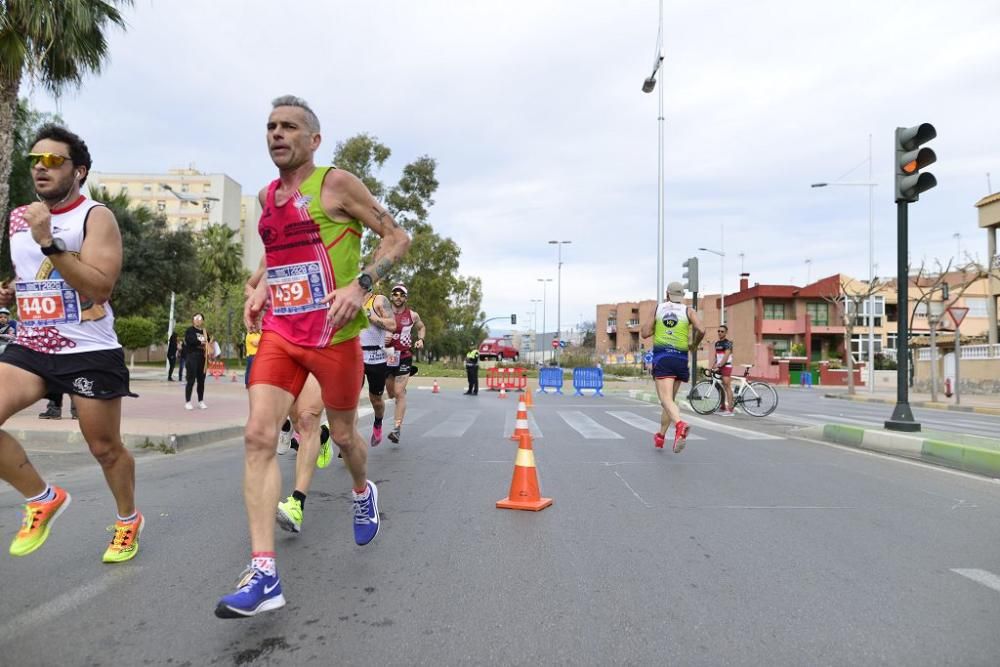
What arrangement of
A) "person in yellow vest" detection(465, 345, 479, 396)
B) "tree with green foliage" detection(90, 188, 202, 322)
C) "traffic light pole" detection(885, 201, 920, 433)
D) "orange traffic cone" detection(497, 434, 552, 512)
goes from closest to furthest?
"orange traffic cone" detection(497, 434, 552, 512) < "traffic light pole" detection(885, 201, 920, 433) < "person in yellow vest" detection(465, 345, 479, 396) < "tree with green foliage" detection(90, 188, 202, 322)

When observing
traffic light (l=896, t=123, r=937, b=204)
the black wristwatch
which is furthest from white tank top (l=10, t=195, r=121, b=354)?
traffic light (l=896, t=123, r=937, b=204)

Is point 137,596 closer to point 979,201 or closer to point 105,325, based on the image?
point 105,325

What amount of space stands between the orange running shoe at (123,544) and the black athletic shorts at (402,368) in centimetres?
489

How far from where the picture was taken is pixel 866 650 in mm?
2561

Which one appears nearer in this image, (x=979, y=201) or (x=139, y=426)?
(x=139, y=426)

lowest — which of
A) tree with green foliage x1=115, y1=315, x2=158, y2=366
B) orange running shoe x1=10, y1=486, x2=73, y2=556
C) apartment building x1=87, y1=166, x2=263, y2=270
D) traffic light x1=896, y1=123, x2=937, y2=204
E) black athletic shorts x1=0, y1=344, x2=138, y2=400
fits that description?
orange running shoe x1=10, y1=486, x2=73, y2=556

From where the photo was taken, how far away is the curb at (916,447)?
689 cm

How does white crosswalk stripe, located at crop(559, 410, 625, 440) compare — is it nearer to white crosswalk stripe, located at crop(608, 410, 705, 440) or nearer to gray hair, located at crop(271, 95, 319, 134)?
white crosswalk stripe, located at crop(608, 410, 705, 440)

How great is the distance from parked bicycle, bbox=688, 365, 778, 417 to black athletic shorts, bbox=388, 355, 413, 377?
7020 mm

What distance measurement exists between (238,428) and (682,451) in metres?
5.87

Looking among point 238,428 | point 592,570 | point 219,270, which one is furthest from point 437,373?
point 592,570

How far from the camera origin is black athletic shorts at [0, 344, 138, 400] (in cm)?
315

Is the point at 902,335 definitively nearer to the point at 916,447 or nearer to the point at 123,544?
the point at 916,447

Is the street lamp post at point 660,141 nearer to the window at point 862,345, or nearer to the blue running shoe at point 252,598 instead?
the blue running shoe at point 252,598
